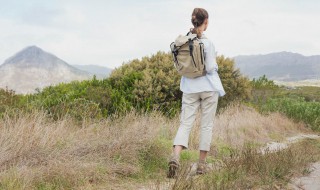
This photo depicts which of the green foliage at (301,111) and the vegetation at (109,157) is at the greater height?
the vegetation at (109,157)

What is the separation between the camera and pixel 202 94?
6.50 m

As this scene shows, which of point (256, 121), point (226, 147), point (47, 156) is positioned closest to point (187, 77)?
point (47, 156)

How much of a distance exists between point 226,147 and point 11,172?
5.28 metres

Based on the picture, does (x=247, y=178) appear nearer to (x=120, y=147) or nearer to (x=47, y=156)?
(x=120, y=147)

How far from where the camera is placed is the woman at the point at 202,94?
6398 mm

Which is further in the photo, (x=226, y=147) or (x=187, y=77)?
(x=226, y=147)

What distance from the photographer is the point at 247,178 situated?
5844mm

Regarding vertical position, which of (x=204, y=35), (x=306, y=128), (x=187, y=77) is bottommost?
(x=306, y=128)

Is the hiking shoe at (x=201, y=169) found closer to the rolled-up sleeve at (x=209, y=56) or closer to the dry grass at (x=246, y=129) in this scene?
the rolled-up sleeve at (x=209, y=56)

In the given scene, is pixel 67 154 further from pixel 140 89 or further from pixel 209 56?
pixel 140 89

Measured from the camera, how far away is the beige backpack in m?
6.28

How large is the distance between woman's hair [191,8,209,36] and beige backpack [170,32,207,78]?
135mm

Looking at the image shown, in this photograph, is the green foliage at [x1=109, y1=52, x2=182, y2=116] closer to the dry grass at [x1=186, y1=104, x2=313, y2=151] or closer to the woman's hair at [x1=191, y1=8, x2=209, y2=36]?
the dry grass at [x1=186, y1=104, x2=313, y2=151]

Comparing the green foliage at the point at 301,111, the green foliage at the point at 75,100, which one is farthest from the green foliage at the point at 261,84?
the green foliage at the point at 75,100
